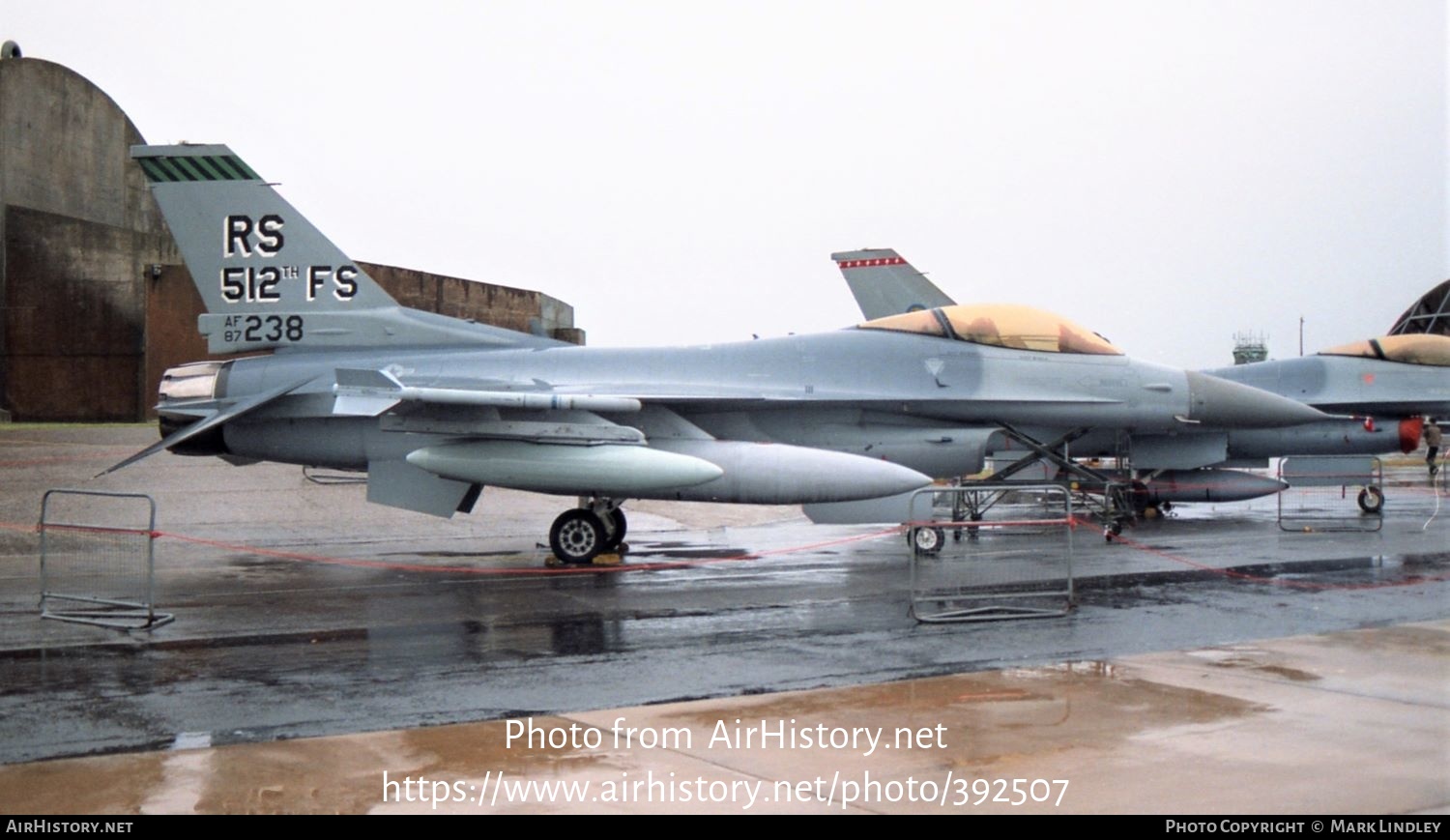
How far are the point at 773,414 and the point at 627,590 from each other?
320 centimetres

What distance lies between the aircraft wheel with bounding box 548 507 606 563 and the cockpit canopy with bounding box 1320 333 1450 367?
38.6ft

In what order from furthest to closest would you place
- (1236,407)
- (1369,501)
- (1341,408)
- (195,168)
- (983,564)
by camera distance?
(1341,408) → (1369,501) → (1236,407) → (195,168) → (983,564)

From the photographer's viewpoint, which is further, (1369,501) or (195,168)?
(1369,501)

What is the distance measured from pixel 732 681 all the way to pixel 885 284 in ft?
58.5

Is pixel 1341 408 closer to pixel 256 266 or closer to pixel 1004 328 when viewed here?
pixel 1004 328

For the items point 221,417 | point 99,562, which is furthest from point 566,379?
point 99,562

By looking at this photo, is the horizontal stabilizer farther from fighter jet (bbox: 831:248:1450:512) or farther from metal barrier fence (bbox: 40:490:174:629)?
fighter jet (bbox: 831:248:1450:512)

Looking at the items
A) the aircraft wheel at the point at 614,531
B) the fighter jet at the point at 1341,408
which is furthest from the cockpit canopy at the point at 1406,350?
the aircraft wheel at the point at 614,531

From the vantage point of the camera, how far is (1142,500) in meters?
18.0

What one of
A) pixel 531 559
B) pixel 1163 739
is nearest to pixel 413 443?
pixel 531 559

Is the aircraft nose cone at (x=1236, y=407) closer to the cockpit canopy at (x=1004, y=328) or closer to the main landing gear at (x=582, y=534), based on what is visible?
the cockpit canopy at (x=1004, y=328)

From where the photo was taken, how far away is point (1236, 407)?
1404cm

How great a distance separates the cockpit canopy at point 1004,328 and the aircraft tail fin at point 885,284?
32.9ft

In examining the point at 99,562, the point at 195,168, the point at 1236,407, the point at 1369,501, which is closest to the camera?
the point at 99,562
